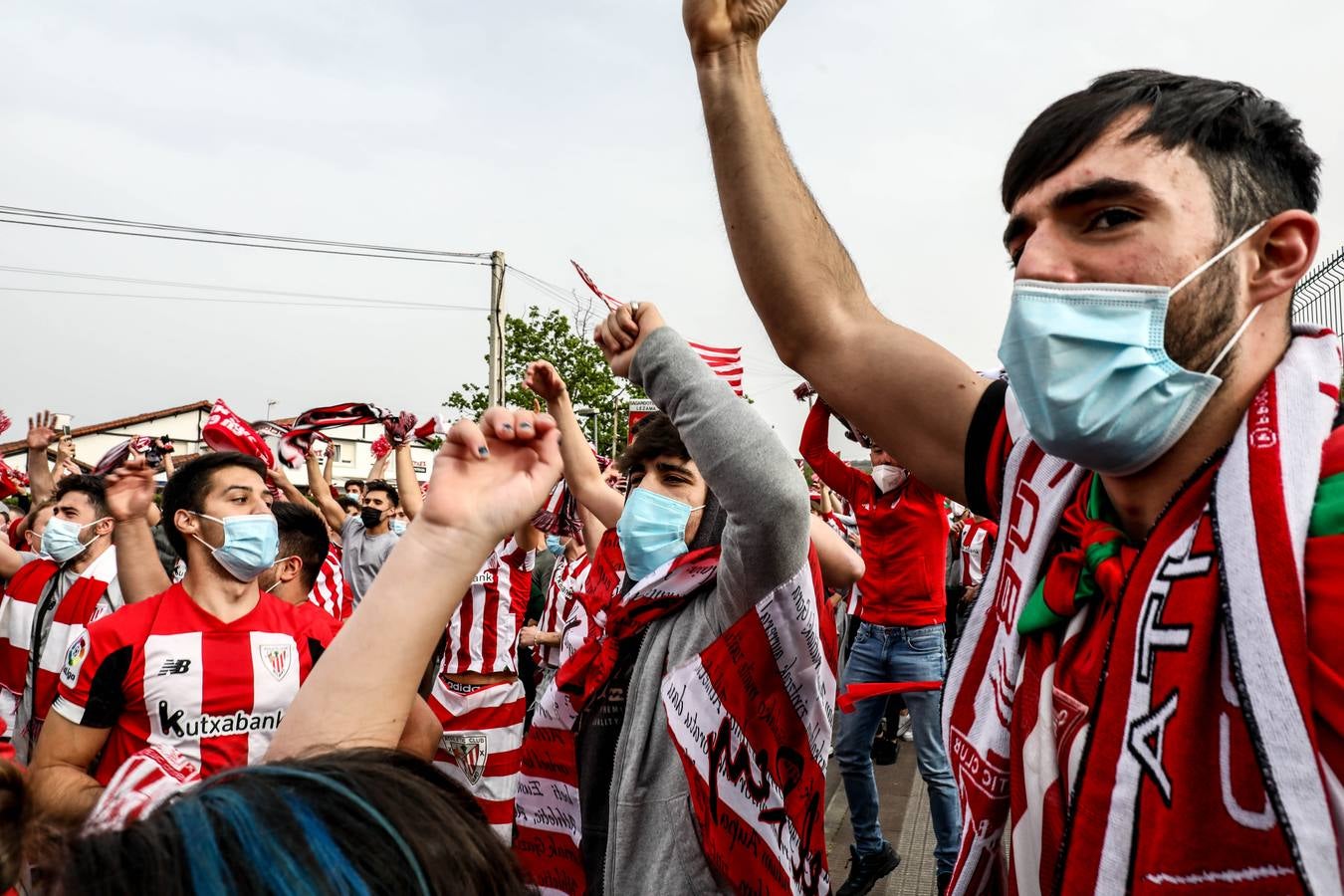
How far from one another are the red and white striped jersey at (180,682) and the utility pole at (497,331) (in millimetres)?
17774

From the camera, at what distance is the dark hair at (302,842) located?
77 cm

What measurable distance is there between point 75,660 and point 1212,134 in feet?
10.6

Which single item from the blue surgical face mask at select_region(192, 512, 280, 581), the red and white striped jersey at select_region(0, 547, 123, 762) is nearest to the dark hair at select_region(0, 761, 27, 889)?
the blue surgical face mask at select_region(192, 512, 280, 581)

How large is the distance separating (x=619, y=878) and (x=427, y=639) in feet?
3.56

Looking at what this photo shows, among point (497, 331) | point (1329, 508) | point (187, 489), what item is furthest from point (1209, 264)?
point (497, 331)

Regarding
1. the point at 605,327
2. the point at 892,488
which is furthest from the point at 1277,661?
the point at 892,488

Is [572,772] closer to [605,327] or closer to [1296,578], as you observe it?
[605,327]

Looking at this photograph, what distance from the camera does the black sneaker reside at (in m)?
4.53

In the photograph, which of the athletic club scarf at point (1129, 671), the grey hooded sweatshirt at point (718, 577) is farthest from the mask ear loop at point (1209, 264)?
the grey hooded sweatshirt at point (718, 577)

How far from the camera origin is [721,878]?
2131 millimetres

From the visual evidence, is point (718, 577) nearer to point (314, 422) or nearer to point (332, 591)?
point (332, 591)

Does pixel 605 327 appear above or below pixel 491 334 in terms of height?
below

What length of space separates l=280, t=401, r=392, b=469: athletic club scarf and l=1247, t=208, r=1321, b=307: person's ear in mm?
6851

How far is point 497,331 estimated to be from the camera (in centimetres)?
2192
